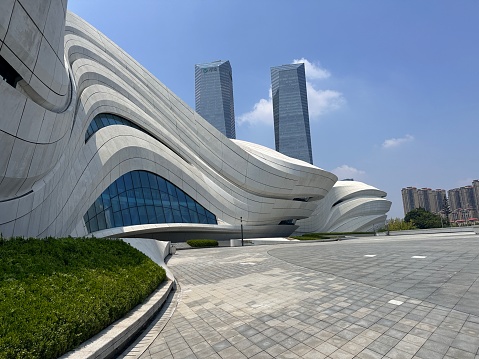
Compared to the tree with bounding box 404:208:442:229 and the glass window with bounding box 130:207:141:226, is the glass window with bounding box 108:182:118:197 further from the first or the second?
the tree with bounding box 404:208:442:229

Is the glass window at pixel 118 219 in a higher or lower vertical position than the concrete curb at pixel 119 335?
higher

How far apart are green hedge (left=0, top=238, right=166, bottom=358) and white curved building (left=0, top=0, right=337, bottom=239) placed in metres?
3.97

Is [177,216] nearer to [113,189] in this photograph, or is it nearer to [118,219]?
[118,219]

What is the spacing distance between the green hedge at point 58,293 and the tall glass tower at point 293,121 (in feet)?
566

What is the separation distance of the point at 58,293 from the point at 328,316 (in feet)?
18.6

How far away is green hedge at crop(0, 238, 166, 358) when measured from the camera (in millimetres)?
4094

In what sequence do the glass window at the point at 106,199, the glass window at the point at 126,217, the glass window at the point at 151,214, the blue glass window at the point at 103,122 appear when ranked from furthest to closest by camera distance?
the glass window at the point at 151,214 < the glass window at the point at 126,217 < the blue glass window at the point at 103,122 < the glass window at the point at 106,199

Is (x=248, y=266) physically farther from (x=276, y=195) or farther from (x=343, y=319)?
(x=276, y=195)

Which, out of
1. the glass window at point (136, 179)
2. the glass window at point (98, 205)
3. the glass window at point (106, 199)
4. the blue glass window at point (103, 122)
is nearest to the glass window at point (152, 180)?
the glass window at point (136, 179)

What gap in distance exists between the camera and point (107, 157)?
23.2m

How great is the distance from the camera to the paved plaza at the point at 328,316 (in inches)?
190

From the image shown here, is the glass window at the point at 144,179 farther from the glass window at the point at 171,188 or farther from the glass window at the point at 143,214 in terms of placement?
the glass window at the point at 171,188

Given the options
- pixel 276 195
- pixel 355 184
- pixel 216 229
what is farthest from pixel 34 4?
pixel 355 184

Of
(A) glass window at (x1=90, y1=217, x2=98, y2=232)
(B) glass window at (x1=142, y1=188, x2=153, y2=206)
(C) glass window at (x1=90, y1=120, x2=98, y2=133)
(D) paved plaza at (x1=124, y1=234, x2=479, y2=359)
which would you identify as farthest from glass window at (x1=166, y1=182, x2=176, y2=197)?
(D) paved plaza at (x1=124, y1=234, x2=479, y2=359)
